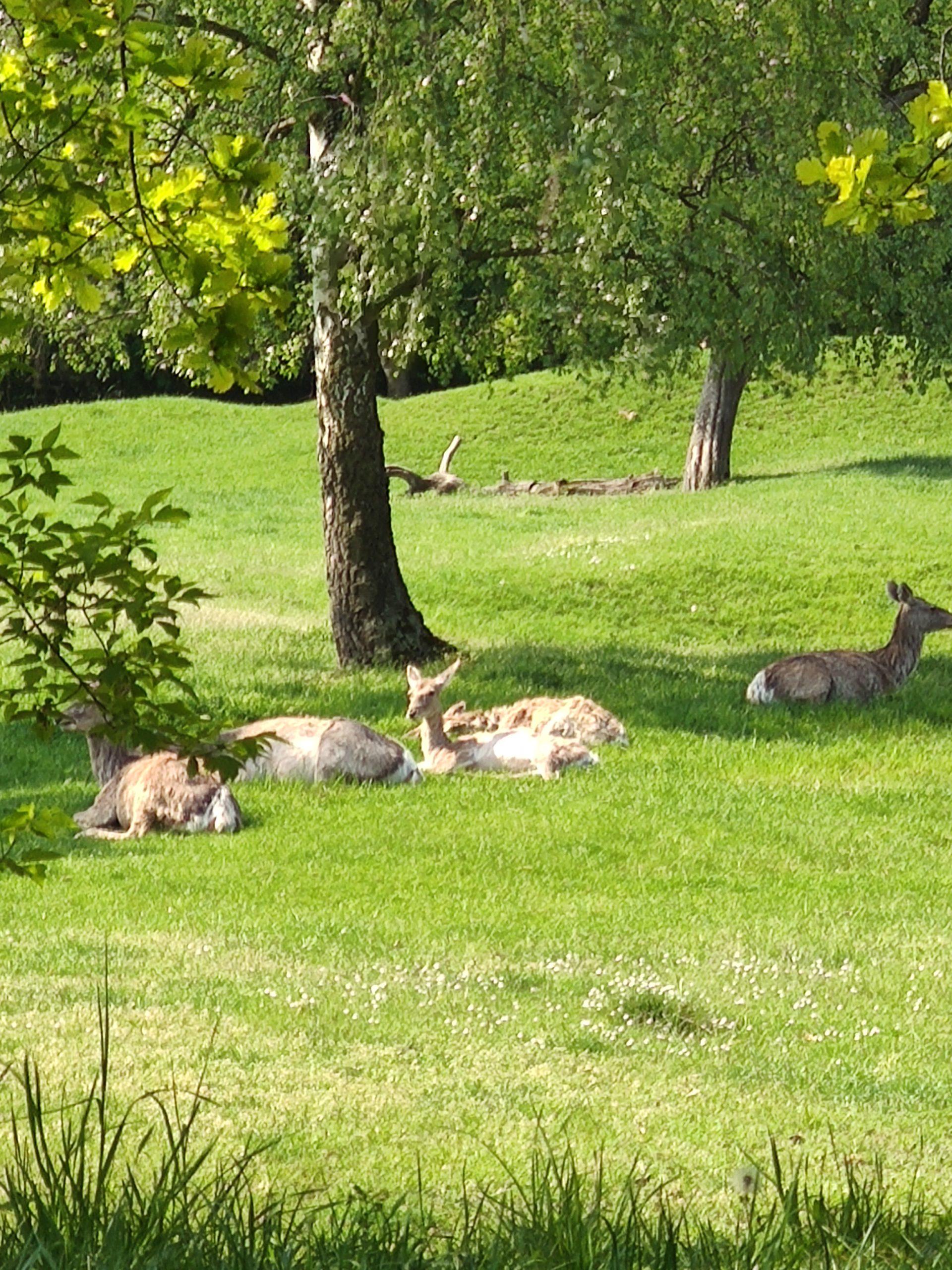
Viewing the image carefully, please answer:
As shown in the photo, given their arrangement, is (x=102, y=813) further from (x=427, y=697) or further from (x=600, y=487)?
(x=600, y=487)

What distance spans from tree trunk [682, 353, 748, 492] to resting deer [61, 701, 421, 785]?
63.0 feet

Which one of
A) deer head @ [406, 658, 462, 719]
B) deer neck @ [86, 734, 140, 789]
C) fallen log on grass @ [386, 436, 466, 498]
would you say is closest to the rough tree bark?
deer head @ [406, 658, 462, 719]

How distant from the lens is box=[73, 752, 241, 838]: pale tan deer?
13.1 metres

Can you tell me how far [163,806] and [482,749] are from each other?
2.85 meters

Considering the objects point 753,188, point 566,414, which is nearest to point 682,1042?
point 753,188

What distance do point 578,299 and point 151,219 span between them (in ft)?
36.3

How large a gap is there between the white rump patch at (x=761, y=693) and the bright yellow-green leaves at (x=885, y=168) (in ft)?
38.7

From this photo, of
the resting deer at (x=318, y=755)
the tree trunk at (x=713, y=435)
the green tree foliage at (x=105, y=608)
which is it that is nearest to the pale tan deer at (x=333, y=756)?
the resting deer at (x=318, y=755)

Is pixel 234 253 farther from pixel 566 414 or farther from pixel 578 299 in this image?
pixel 566 414

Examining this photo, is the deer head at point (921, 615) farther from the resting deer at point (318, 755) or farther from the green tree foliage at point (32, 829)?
the green tree foliage at point (32, 829)

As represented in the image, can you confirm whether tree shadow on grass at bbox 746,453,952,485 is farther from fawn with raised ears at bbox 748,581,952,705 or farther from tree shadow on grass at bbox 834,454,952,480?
fawn with raised ears at bbox 748,581,952,705

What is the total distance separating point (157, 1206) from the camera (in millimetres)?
4359

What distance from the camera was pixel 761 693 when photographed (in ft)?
55.9

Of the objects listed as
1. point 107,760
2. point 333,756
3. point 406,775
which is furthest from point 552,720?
point 107,760
